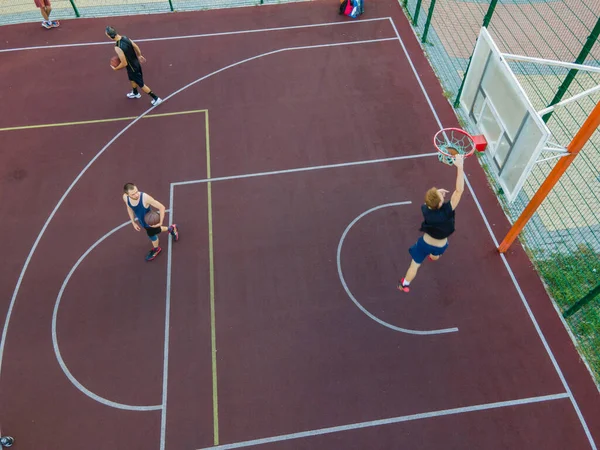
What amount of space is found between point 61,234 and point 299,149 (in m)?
4.94

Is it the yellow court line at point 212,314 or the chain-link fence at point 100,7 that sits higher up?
the chain-link fence at point 100,7

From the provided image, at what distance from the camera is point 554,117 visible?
31.9 feet

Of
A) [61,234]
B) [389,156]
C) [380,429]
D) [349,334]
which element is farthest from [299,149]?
[380,429]

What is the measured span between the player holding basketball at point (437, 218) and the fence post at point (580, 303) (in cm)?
219

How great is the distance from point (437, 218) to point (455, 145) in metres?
3.01

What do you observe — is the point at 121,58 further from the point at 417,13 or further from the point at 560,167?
the point at 560,167

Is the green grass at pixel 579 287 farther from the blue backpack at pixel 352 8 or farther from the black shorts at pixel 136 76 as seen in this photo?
the black shorts at pixel 136 76

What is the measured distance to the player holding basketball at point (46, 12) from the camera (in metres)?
12.1

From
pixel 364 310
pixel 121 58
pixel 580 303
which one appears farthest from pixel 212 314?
pixel 121 58

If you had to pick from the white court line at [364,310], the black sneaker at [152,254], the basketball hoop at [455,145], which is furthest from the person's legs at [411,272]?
the black sneaker at [152,254]

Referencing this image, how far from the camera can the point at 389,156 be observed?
9.45m

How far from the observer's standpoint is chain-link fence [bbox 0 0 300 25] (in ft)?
43.1

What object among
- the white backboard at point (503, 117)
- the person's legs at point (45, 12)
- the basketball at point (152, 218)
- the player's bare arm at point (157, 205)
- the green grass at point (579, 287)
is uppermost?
the white backboard at point (503, 117)

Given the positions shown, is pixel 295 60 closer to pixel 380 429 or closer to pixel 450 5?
pixel 450 5
